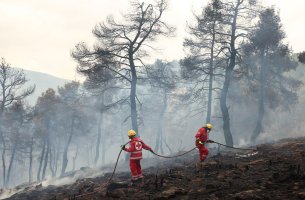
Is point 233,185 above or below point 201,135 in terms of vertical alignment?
below

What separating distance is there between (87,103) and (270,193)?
34.5 metres

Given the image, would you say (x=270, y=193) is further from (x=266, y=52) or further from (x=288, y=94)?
(x=288, y=94)

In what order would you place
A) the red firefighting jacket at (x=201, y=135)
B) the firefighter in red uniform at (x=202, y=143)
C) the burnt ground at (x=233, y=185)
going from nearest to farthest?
the burnt ground at (x=233, y=185) < the firefighter in red uniform at (x=202, y=143) < the red firefighting jacket at (x=201, y=135)

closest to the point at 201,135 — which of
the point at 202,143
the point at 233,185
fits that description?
the point at 202,143

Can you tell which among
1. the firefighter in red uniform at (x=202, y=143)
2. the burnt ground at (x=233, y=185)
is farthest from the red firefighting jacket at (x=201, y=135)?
the burnt ground at (x=233, y=185)

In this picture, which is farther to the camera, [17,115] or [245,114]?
[245,114]

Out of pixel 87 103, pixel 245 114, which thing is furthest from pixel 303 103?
pixel 87 103

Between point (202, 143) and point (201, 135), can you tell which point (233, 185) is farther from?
point (201, 135)

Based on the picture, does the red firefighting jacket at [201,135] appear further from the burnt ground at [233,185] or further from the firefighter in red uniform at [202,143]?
the burnt ground at [233,185]

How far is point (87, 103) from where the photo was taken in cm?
3906

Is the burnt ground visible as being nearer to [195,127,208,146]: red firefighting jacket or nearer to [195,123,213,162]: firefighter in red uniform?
[195,123,213,162]: firefighter in red uniform

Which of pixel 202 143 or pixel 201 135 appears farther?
pixel 201 135

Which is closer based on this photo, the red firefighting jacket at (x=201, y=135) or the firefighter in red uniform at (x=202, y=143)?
the firefighter in red uniform at (x=202, y=143)

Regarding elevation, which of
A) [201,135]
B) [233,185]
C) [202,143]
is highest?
[201,135]
